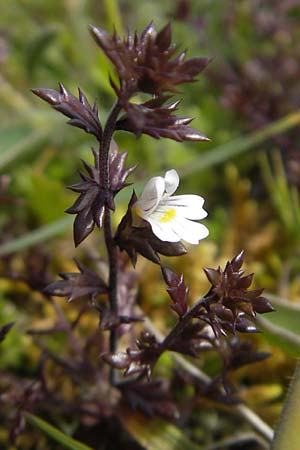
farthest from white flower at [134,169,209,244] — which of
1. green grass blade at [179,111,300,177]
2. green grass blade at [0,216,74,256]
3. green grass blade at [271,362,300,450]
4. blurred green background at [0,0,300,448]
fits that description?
green grass blade at [179,111,300,177]

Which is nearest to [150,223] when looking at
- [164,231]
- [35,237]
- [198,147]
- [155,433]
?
[164,231]

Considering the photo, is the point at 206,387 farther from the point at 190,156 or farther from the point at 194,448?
the point at 190,156

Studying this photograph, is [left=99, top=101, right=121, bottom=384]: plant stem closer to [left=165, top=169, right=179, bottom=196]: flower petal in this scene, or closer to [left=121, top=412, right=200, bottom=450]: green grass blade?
[left=165, top=169, right=179, bottom=196]: flower petal

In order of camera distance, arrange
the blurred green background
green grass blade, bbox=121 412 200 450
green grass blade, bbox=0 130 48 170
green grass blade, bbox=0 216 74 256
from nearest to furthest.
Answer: green grass blade, bbox=121 412 200 450
green grass blade, bbox=0 216 74 256
the blurred green background
green grass blade, bbox=0 130 48 170

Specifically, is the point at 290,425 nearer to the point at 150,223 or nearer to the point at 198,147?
the point at 150,223

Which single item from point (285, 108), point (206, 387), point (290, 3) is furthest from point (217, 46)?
point (206, 387)

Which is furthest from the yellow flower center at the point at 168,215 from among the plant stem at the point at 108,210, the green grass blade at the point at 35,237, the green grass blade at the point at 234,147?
the green grass blade at the point at 234,147

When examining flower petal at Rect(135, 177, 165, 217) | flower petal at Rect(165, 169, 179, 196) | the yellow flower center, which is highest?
flower petal at Rect(165, 169, 179, 196)
